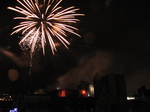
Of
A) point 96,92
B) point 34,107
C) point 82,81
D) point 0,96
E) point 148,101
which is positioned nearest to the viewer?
point 96,92

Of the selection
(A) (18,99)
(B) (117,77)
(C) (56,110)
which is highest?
(B) (117,77)

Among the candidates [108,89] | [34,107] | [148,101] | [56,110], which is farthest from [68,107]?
[148,101]

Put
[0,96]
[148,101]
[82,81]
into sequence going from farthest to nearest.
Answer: [0,96], [82,81], [148,101]

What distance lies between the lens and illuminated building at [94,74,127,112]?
25922 mm

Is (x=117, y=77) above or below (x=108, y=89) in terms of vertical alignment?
above

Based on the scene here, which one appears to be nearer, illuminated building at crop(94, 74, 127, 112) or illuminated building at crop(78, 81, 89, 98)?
illuminated building at crop(94, 74, 127, 112)

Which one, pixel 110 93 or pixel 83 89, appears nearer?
pixel 110 93

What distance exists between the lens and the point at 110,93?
2631 cm

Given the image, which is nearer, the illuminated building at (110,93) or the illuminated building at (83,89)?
the illuminated building at (110,93)

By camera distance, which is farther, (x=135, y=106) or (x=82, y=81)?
(x=82, y=81)

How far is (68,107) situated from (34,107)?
8020 mm

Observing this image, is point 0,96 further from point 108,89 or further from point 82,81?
point 108,89

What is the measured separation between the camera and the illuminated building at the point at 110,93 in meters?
25.9

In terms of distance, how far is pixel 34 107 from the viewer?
36562 mm
